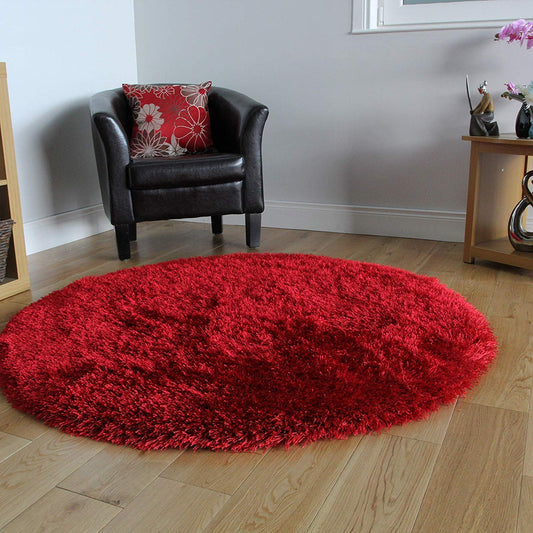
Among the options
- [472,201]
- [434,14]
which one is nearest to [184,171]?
[472,201]

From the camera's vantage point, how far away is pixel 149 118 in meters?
3.09

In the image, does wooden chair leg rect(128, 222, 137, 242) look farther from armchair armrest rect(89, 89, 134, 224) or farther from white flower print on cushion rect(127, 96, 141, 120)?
white flower print on cushion rect(127, 96, 141, 120)

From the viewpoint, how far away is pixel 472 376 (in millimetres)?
1660

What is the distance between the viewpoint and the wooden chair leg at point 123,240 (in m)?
Result: 2.89

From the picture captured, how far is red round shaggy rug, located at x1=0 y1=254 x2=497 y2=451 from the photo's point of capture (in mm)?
1419

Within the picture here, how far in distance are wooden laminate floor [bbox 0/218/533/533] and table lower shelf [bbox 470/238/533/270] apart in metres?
1.04

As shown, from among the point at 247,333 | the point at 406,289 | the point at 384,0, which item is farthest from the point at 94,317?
the point at 384,0

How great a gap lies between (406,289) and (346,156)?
1317mm

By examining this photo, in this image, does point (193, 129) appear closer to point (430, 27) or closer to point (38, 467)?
point (430, 27)

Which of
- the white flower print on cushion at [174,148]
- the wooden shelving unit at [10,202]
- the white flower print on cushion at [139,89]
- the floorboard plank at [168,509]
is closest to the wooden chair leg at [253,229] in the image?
the white flower print on cushion at [174,148]

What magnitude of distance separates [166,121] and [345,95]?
3.18ft

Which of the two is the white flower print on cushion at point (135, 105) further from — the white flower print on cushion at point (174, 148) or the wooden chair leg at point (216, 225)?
the wooden chair leg at point (216, 225)

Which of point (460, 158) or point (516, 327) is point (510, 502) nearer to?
point (516, 327)

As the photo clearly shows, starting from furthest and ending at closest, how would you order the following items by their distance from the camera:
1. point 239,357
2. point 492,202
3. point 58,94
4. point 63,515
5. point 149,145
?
point 58,94 → point 149,145 → point 492,202 → point 239,357 → point 63,515
